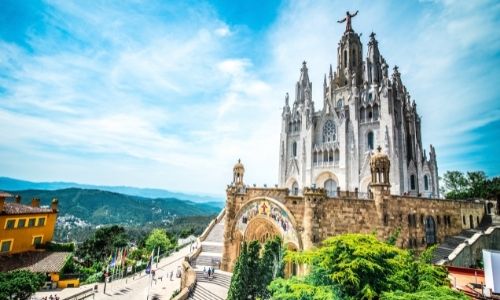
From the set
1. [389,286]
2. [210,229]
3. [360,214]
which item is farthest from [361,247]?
[210,229]

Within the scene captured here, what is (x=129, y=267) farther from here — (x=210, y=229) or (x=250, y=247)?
(x=250, y=247)

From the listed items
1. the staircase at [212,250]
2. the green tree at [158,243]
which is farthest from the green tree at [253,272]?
the green tree at [158,243]

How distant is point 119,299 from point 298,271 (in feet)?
47.1

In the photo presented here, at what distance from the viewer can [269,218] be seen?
2025 centimetres

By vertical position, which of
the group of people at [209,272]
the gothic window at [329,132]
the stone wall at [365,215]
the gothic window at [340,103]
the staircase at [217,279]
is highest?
the gothic window at [340,103]

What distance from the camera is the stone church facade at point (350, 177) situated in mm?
17531

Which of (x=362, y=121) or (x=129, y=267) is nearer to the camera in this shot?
(x=129, y=267)

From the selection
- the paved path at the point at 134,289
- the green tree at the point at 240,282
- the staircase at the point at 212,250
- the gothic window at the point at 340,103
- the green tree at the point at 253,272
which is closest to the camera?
the green tree at the point at 240,282

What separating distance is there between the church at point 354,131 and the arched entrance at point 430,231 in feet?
31.7

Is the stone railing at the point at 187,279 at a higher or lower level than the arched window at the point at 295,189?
lower

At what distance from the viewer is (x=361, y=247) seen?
10.2 meters

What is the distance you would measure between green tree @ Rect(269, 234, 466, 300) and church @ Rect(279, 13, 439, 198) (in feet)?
71.2

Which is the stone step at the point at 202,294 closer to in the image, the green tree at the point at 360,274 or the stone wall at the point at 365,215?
the stone wall at the point at 365,215

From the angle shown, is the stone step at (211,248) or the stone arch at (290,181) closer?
the stone step at (211,248)
